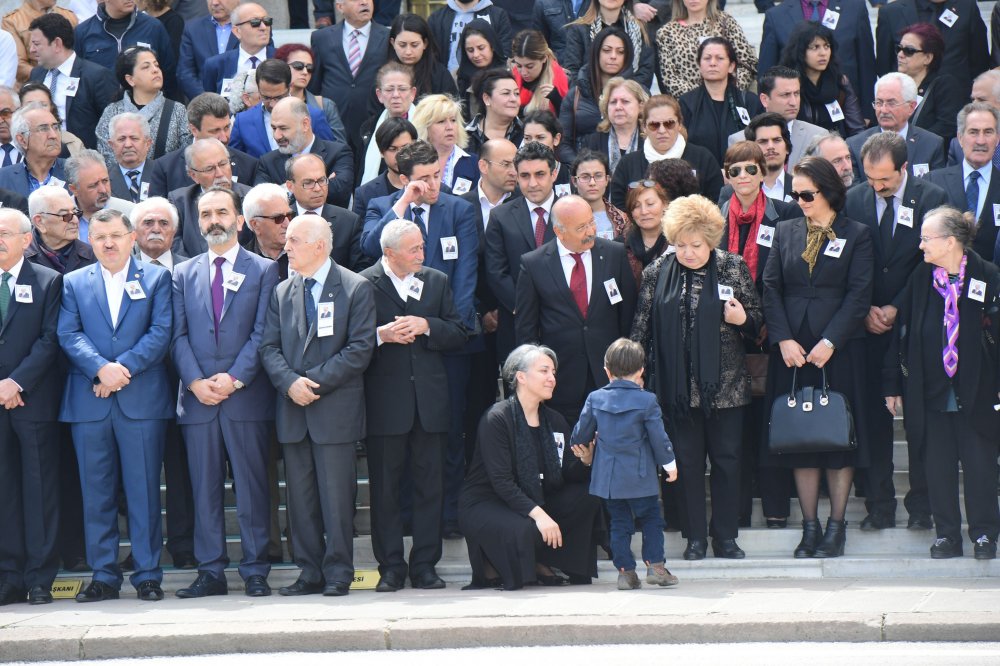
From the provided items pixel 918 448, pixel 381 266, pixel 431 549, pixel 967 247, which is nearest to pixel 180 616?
pixel 431 549

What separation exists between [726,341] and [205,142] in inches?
162

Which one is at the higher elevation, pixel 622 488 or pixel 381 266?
pixel 381 266

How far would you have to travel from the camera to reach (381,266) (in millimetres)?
9836

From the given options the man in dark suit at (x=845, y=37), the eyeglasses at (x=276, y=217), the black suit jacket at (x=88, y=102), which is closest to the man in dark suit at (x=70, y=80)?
the black suit jacket at (x=88, y=102)

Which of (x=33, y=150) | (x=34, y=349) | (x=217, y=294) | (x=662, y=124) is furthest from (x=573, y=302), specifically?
(x=33, y=150)

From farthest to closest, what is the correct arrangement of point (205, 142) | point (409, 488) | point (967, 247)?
1. point (205, 142)
2. point (409, 488)
3. point (967, 247)

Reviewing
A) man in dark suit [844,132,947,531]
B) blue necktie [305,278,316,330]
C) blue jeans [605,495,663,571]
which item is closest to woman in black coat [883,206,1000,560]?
man in dark suit [844,132,947,531]

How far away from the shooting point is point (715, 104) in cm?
1188

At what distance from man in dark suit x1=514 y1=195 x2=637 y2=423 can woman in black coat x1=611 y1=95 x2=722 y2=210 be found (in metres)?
1.23

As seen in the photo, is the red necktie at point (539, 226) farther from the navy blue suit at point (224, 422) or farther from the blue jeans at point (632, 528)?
the blue jeans at point (632, 528)

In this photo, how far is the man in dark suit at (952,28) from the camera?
1283 centimetres

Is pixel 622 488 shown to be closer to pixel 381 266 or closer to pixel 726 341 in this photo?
pixel 726 341

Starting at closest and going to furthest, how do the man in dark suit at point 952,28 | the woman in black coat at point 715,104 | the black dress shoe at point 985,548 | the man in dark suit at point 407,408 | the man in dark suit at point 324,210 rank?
1. the black dress shoe at point 985,548
2. the man in dark suit at point 407,408
3. the man in dark suit at point 324,210
4. the woman in black coat at point 715,104
5. the man in dark suit at point 952,28

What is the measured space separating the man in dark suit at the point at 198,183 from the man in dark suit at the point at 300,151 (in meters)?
0.54
